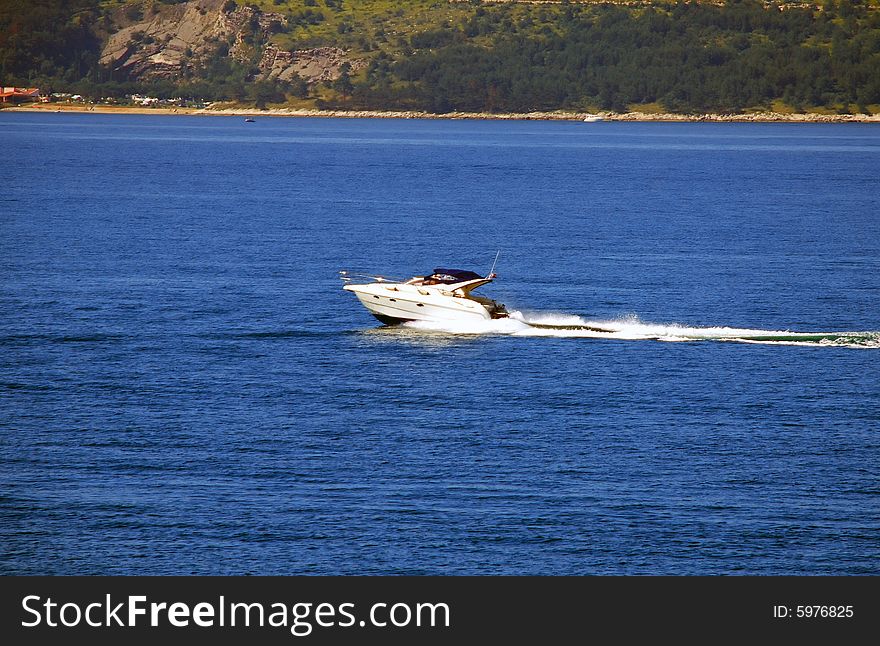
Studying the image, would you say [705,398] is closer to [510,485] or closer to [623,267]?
[510,485]

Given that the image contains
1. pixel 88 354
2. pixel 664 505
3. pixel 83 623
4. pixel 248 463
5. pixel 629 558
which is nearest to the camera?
pixel 83 623

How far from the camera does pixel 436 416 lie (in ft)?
206

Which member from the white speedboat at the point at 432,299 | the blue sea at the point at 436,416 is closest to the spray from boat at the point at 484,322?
the white speedboat at the point at 432,299

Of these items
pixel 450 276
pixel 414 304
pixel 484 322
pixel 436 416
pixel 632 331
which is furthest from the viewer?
pixel 484 322

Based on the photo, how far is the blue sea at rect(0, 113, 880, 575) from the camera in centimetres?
4697

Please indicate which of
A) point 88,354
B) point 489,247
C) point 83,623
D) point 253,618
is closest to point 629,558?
point 253,618

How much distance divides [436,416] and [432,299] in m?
19.0

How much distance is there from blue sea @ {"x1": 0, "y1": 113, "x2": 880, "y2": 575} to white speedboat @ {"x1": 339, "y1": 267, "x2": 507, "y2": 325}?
106 centimetres

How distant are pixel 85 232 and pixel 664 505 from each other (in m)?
93.9

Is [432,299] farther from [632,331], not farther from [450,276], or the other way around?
[632,331]

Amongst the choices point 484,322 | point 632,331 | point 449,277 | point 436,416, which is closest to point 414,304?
point 449,277

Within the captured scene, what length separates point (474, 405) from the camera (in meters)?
65.3

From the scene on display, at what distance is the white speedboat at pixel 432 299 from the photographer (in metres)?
80.6

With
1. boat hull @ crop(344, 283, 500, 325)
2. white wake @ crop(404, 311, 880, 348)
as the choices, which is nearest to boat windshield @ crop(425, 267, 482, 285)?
boat hull @ crop(344, 283, 500, 325)
